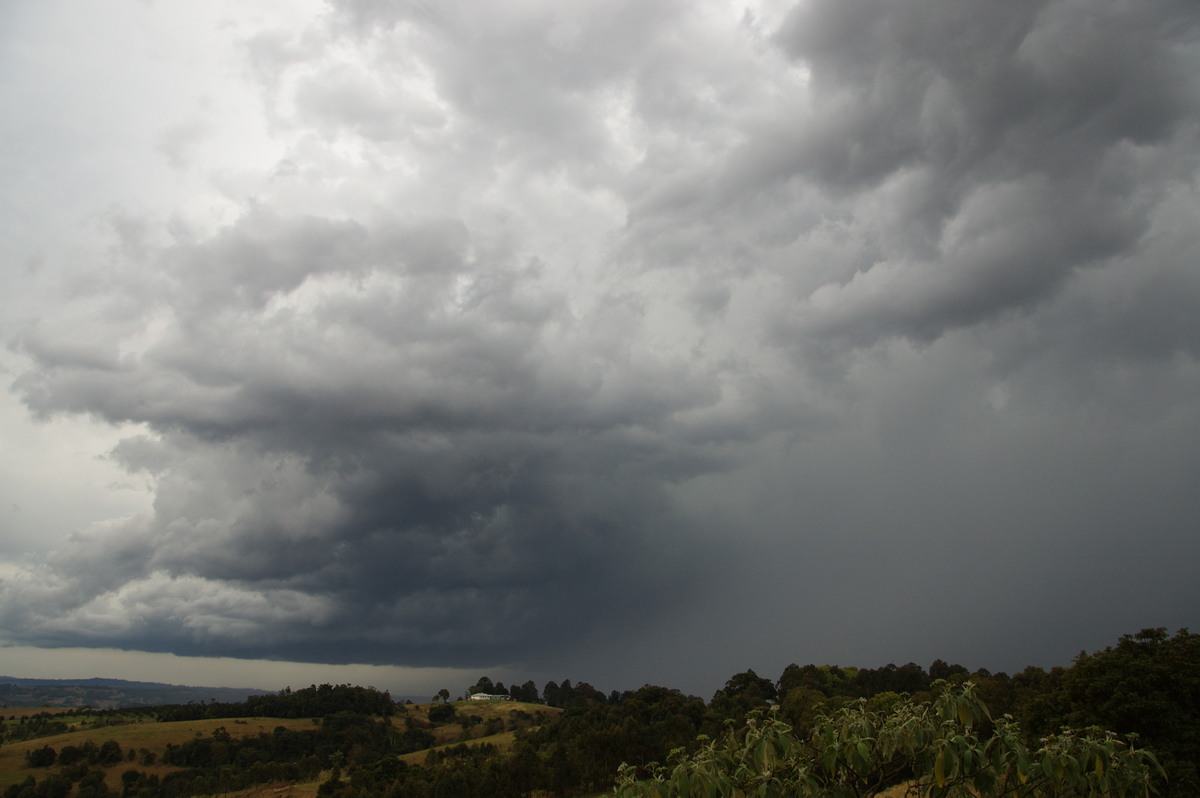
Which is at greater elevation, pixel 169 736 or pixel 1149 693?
pixel 1149 693

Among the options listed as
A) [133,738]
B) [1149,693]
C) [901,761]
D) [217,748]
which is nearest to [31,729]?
[133,738]

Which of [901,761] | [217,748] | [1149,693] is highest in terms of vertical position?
[901,761]

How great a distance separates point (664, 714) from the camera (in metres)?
127

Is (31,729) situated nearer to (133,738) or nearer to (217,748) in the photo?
(133,738)

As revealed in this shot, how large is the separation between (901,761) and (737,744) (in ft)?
12.0

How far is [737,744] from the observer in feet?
51.8

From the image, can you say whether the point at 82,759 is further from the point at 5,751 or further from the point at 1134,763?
the point at 1134,763

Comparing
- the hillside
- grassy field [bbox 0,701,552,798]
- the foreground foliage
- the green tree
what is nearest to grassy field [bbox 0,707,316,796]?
grassy field [bbox 0,701,552,798]

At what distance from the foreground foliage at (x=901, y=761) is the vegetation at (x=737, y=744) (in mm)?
48

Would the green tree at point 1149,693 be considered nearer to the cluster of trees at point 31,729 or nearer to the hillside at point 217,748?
the hillside at point 217,748

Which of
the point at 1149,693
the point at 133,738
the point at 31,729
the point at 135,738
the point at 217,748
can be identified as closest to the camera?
the point at 1149,693

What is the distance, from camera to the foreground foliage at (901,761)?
13266 mm

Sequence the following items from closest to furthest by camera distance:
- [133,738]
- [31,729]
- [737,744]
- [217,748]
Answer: [737,744], [217,748], [133,738], [31,729]

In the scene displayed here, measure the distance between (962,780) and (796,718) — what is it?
343 feet
